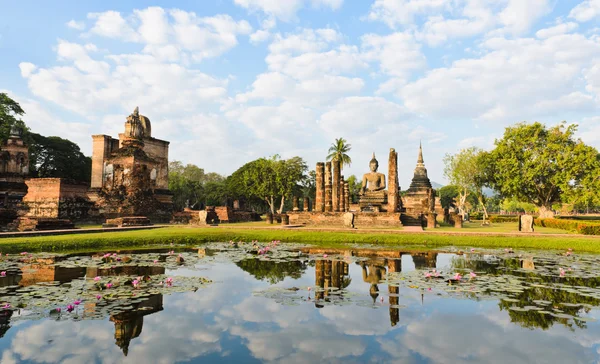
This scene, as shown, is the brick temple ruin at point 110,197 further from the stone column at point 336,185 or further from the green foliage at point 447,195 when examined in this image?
the green foliage at point 447,195

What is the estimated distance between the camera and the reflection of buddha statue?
33875 millimetres

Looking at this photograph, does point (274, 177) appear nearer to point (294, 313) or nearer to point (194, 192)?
point (194, 192)

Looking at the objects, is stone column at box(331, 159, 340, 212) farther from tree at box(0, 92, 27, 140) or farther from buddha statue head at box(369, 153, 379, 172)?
tree at box(0, 92, 27, 140)

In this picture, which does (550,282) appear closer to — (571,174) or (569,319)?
(569,319)

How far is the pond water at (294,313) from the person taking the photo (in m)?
5.12

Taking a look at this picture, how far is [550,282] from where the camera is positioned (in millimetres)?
8906

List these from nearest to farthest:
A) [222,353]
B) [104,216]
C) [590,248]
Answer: [222,353], [590,248], [104,216]

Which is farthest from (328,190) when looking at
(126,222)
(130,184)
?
(126,222)

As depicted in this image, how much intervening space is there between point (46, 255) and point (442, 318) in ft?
39.6

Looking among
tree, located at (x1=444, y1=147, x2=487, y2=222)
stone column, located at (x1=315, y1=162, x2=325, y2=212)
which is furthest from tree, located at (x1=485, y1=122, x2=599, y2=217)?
stone column, located at (x1=315, y1=162, x2=325, y2=212)

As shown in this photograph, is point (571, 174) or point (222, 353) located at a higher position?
point (571, 174)

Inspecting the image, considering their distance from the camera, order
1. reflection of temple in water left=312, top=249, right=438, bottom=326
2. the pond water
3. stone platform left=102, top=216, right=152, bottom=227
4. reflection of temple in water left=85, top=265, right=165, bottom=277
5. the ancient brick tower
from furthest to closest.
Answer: the ancient brick tower < stone platform left=102, top=216, right=152, bottom=227 < reflection of temple in water left=85, top=265, right=165, bottom=277 < reflection of temple in water left=312, top=249, right=438, bottom=326 < the pond water

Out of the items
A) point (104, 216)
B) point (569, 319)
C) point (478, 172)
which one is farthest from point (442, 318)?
point (478, 172)

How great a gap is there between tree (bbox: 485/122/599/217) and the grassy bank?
23.1m
